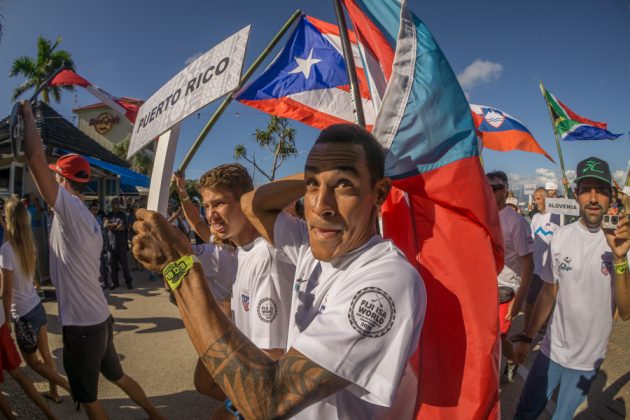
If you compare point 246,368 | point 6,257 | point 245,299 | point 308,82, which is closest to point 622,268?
point 245,299

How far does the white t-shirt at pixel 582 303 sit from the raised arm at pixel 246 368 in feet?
8.31

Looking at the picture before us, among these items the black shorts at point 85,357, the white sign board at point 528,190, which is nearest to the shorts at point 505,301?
the black shorts at point 85,357

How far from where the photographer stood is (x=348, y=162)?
4.19 feet

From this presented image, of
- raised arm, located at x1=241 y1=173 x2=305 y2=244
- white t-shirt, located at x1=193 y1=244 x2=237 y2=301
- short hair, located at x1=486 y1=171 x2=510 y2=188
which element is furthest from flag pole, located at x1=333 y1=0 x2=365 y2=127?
short hair, located at x1=486 y1=171 x2=510 y2=188

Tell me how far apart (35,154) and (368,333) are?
2.43 meters

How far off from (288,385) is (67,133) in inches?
548

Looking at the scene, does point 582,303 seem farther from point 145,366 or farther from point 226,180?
point 145,366

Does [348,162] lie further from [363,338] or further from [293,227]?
[293,227]

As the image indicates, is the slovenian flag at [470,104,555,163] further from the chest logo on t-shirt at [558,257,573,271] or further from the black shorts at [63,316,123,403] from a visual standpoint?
the black shorts at [63,316,123,403]

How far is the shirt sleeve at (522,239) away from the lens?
4203 millimetres

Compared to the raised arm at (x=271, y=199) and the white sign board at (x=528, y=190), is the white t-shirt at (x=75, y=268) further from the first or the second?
the white sign board at (x=528, y=190)

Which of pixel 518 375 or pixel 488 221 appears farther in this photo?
pixel 518 375

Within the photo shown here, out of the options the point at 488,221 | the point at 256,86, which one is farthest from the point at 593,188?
the point at 256,86

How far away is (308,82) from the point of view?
4074 millimetres
